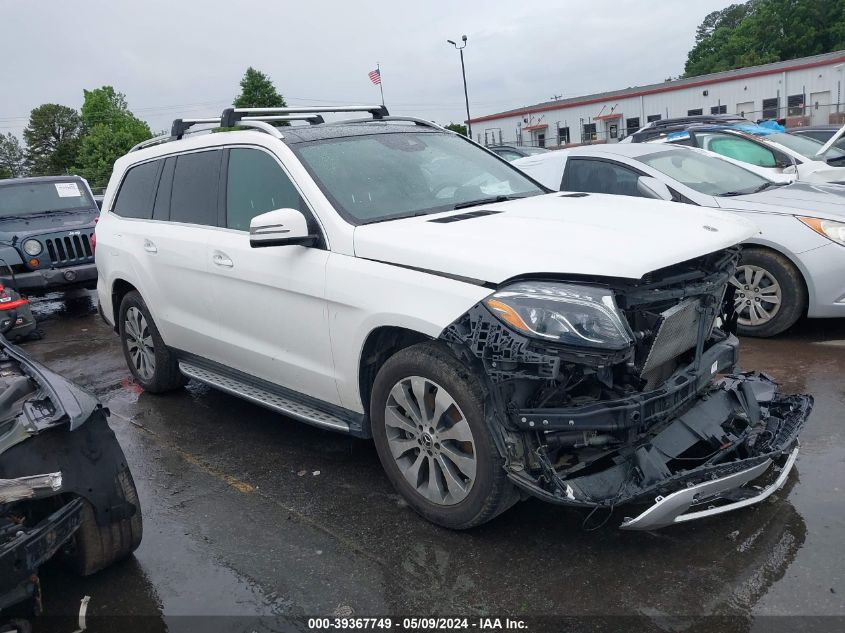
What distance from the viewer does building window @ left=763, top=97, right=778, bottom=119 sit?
40938 millimetres

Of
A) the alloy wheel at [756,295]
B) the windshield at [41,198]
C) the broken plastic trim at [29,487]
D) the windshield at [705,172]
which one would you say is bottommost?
the alloy wheel at [756,295]

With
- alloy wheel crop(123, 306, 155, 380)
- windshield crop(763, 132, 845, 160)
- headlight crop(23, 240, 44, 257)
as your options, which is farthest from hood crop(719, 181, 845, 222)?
headlight crop(23, 240, 44, 257)

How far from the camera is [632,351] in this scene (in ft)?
9.52

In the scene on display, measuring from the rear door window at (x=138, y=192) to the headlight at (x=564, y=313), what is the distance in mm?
3433

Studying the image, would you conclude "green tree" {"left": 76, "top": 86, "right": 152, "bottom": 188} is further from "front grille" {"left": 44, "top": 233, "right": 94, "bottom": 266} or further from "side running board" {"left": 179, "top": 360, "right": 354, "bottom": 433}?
"side running board" {"left": 179, "top": 360, "right": 354, "bottom": 433}

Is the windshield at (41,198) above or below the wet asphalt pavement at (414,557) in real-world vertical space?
above

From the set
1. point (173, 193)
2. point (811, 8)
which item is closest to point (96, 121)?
point (811, 8)

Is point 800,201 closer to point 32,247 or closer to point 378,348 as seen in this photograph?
point 378,348

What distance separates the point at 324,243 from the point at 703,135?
7.33m

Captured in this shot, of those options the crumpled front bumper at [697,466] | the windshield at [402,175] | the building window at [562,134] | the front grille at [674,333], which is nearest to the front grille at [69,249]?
the windshield at [402,175]

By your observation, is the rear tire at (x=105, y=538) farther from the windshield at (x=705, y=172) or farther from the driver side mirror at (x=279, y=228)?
the windshield at (x=705, y=172)

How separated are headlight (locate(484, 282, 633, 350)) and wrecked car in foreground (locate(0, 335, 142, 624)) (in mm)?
1735

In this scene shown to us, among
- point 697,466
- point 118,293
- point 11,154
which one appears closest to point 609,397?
point 697,466

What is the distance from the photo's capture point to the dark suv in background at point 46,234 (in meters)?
9.70
